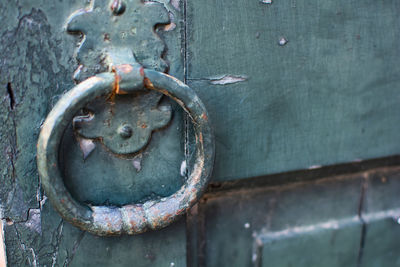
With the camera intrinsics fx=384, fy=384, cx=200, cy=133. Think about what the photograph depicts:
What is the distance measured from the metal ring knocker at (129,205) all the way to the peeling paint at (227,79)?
75mm

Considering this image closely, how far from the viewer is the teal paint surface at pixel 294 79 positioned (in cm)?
54

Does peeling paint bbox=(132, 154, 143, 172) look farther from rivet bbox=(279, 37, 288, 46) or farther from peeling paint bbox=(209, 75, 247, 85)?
rivet bbox=(279, 37, 288, 46)

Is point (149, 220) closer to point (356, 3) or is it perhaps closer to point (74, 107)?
point (74, 107)

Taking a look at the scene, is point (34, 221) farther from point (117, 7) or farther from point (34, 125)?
point (117, 7)

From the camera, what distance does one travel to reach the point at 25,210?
493 mm

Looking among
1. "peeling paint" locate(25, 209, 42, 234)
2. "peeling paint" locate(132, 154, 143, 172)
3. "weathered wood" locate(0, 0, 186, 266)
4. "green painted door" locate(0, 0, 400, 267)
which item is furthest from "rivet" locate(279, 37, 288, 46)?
"peeling paint" locate(25, 209, 42, 234)

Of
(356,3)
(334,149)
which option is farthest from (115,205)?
(356,3)

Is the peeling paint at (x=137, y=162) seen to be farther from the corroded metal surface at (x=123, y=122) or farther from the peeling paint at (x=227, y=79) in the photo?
the peeling paint at (x=227, y=79)

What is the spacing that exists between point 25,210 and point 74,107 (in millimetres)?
166

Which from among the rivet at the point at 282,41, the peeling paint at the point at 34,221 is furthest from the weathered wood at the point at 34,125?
the rivet at the point at 282,41

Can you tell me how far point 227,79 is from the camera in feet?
1.82

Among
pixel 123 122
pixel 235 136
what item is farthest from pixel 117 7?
pixel 235 136

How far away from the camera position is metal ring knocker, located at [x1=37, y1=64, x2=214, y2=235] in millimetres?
430

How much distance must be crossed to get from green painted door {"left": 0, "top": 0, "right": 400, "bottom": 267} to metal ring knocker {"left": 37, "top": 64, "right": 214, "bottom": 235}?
4 centimetres
